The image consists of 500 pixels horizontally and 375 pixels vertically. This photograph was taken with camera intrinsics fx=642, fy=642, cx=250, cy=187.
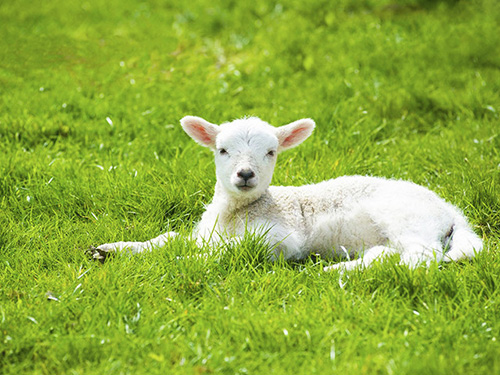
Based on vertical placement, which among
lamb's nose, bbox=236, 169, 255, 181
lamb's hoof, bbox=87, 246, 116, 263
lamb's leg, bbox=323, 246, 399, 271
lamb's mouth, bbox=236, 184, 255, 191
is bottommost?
lamb's hoof, bbox=87, 246, 116, 263

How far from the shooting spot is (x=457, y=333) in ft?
11.6

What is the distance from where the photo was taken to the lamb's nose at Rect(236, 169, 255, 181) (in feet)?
14.8

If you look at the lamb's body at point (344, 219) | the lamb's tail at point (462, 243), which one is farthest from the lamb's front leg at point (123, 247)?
the lamb's tail at point (462, 243)

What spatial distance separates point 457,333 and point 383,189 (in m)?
1.60

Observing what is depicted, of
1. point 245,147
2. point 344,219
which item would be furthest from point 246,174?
point 344,219

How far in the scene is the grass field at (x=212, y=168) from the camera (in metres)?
3.49

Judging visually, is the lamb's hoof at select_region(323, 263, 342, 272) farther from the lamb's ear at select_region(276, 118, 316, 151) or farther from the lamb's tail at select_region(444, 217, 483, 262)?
the lamb's ear at select_region(276, 118, 316, 151)

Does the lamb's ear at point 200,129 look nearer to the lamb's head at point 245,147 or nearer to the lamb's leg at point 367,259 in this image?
the lamb's head at point 245,147

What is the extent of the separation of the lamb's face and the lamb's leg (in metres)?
0.83

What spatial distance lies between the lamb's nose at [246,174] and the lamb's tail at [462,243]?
1448 millimetres

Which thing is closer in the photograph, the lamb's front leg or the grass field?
the grass field

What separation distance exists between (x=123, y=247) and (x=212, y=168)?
5.23 ft

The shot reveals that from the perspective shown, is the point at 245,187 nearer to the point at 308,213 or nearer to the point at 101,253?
the point at 308,213

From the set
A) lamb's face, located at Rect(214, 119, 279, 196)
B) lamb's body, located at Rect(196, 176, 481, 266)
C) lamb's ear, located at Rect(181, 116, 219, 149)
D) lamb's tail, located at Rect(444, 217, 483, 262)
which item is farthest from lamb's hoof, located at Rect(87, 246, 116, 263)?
lamb's tail, located at Rect(444, 217, 483, 262)
